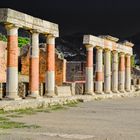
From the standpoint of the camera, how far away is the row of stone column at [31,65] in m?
27.2

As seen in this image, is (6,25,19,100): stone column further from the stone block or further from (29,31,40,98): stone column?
the stone block

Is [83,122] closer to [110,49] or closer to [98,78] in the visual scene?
[98,78]

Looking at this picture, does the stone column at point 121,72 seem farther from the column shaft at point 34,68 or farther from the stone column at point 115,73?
the column shaft at point 34,68

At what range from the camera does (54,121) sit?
19.5m

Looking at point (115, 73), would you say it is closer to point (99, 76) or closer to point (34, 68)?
point (99, 76)

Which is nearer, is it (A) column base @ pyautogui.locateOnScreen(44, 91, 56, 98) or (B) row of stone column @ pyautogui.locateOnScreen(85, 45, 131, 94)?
(A) column base @ pyautogui.locateOnScreen(44, 91, 56, 98)

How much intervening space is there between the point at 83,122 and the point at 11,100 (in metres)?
8.07

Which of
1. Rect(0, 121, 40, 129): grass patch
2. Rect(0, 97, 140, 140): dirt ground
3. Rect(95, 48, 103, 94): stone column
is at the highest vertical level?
Rect(95, 48, 103, 94): stone column

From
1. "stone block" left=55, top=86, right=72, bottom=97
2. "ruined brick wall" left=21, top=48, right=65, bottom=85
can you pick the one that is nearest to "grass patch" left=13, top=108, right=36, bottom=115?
"stone block" left=55, top=86, right=72, bottom=97

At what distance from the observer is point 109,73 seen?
48.2 m

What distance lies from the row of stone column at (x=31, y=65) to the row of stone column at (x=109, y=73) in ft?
31.3

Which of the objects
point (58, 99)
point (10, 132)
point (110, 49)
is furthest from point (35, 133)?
point (110, 49)

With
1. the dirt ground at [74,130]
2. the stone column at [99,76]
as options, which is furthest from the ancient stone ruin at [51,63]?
the dirt ground at [74,130]

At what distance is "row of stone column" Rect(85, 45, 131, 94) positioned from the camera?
138 feet
